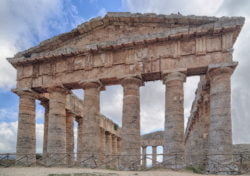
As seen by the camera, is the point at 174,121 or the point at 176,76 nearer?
the point at 174,121

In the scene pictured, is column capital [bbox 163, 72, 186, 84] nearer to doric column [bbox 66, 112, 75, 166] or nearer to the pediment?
the pediment

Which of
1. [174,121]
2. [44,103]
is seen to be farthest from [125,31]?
[44,103]

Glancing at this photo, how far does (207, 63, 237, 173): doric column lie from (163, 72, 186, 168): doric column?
1682 millimetres

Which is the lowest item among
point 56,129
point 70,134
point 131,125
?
point 70,134

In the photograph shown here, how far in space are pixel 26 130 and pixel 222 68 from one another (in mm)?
14269

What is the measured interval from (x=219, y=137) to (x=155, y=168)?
3.98 meters

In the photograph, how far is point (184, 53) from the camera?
17047 mm

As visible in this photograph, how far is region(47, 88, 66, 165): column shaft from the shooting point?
18.6 metres

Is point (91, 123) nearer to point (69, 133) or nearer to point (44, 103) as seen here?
point (69, 133)

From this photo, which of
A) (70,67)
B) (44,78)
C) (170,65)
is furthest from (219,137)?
(44,78)

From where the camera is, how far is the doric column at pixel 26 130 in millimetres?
19219

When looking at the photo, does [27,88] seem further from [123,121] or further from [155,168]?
[155,168]

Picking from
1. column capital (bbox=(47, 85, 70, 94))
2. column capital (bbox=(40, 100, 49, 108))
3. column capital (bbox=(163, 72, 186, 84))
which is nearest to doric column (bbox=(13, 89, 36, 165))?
column capital (bbox=(40, 100, 49, 108))

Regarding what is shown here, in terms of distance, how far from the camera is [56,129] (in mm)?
19203
